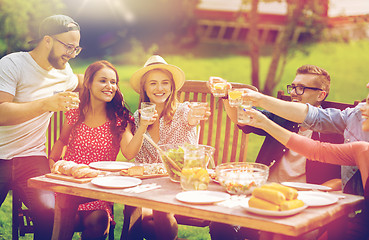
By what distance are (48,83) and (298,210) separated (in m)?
2.70

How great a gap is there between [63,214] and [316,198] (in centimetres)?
162

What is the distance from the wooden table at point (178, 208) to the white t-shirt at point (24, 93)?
98 cm

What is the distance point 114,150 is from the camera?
441 cm

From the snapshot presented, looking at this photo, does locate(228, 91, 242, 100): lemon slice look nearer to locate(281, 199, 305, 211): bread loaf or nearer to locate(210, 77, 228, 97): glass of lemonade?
locate(210, 77, 228, 97): glass of lemonade

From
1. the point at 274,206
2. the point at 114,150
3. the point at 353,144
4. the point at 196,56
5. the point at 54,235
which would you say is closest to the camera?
the point at 274,206

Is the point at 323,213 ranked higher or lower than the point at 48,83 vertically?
lower


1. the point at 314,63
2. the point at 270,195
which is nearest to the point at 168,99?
the point at 270,195

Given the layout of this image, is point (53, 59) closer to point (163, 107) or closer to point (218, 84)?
point (163, 107)

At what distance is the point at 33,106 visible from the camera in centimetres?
421

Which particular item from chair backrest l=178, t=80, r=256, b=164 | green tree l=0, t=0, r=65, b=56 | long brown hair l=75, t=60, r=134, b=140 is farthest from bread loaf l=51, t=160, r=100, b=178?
green tree l=0, t=0, r=65, b=56

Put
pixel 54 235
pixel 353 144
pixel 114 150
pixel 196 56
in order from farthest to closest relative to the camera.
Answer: pixel 196 56 < pixel 114 150 < pixel 54 235 < pixel 353 144

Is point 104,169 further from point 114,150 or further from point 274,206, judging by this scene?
point 274,206

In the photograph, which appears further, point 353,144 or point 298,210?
point 353,144

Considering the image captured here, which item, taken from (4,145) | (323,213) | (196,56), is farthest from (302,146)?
(196,56)
